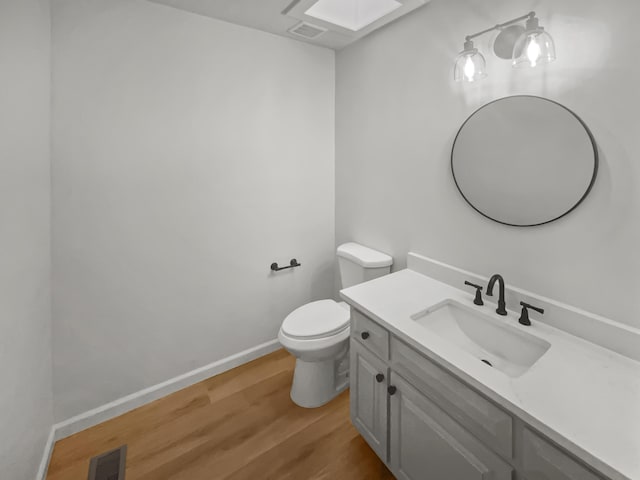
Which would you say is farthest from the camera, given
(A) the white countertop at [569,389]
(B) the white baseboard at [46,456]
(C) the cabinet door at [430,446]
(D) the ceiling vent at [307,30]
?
(D) the ceiling vent at [307,30]

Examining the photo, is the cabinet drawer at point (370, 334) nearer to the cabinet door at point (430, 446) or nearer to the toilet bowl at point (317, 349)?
the cabinet door at point (430, 446)

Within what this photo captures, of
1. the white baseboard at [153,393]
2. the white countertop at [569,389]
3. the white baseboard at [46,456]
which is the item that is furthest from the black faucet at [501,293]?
the white baseboard at [46,456]

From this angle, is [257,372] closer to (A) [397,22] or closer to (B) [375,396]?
(B) [375,396]

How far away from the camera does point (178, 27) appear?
1.81m

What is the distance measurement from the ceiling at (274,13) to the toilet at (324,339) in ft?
4.88

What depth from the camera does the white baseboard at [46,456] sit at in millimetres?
1499

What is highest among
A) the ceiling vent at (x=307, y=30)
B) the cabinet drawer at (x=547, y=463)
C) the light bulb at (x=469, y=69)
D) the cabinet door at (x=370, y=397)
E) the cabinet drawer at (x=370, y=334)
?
the ceiling vent at (x=307, y=30)

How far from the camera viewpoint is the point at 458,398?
1.07 m

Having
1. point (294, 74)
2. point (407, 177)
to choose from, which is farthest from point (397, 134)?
point (294, 74)

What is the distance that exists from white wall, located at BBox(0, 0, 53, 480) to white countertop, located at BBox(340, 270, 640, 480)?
1.43 metres

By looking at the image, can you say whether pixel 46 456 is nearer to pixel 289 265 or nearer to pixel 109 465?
pixel 109 465

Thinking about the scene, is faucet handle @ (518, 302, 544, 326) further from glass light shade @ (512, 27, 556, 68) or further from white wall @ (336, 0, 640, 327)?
glass light shade @ (512, 27, 556, 68)

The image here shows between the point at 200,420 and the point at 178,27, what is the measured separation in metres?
2.37

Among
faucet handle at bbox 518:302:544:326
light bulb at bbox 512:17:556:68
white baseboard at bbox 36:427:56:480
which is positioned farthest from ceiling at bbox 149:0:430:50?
white baseboard at bbox 36:427:56:480
